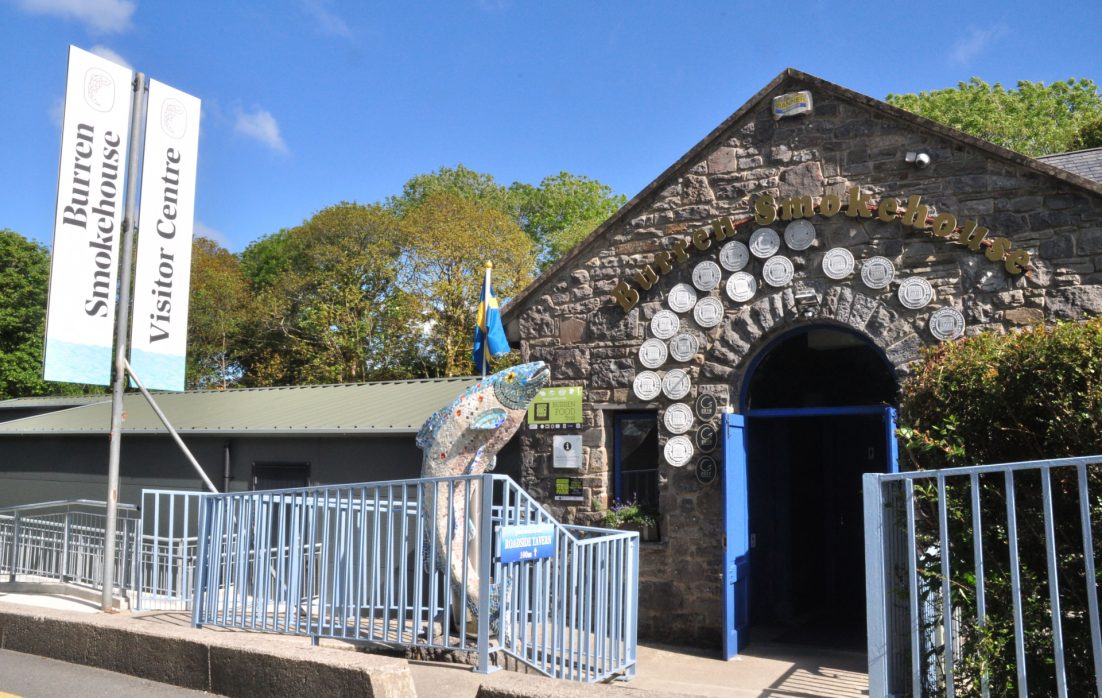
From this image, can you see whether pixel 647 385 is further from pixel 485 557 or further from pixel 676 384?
pixel 485 557

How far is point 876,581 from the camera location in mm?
4270

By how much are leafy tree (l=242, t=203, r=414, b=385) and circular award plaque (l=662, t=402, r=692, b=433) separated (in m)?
18.8

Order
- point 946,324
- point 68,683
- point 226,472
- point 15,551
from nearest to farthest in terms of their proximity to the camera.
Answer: point 68,683
point 946,324
point 15,551
point 226,472

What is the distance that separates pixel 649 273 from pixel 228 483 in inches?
312

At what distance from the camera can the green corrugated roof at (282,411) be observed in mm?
12828

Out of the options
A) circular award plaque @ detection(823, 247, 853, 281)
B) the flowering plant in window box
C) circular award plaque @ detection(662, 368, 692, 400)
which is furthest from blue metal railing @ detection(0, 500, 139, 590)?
circular award plaque @ detection(823, 247, 853, 281)

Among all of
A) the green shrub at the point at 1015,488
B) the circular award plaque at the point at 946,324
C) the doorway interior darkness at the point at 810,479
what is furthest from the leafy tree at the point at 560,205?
the green shrub at the point at 1015,488

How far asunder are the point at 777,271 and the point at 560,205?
103 feet

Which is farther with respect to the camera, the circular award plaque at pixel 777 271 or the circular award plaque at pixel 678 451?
the circular award plaque at pixel 678 451

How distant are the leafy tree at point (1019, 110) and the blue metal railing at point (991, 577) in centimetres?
2904

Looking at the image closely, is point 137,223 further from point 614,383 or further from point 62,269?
point 614,383

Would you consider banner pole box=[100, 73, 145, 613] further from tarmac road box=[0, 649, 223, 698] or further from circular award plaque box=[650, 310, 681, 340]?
circular award plaque box=[650, 310, 681, 340]

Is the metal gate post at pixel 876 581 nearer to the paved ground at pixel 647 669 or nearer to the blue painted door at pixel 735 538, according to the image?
the paved ground at pixel 647 669

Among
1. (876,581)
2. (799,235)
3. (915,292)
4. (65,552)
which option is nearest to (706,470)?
(799,235)
